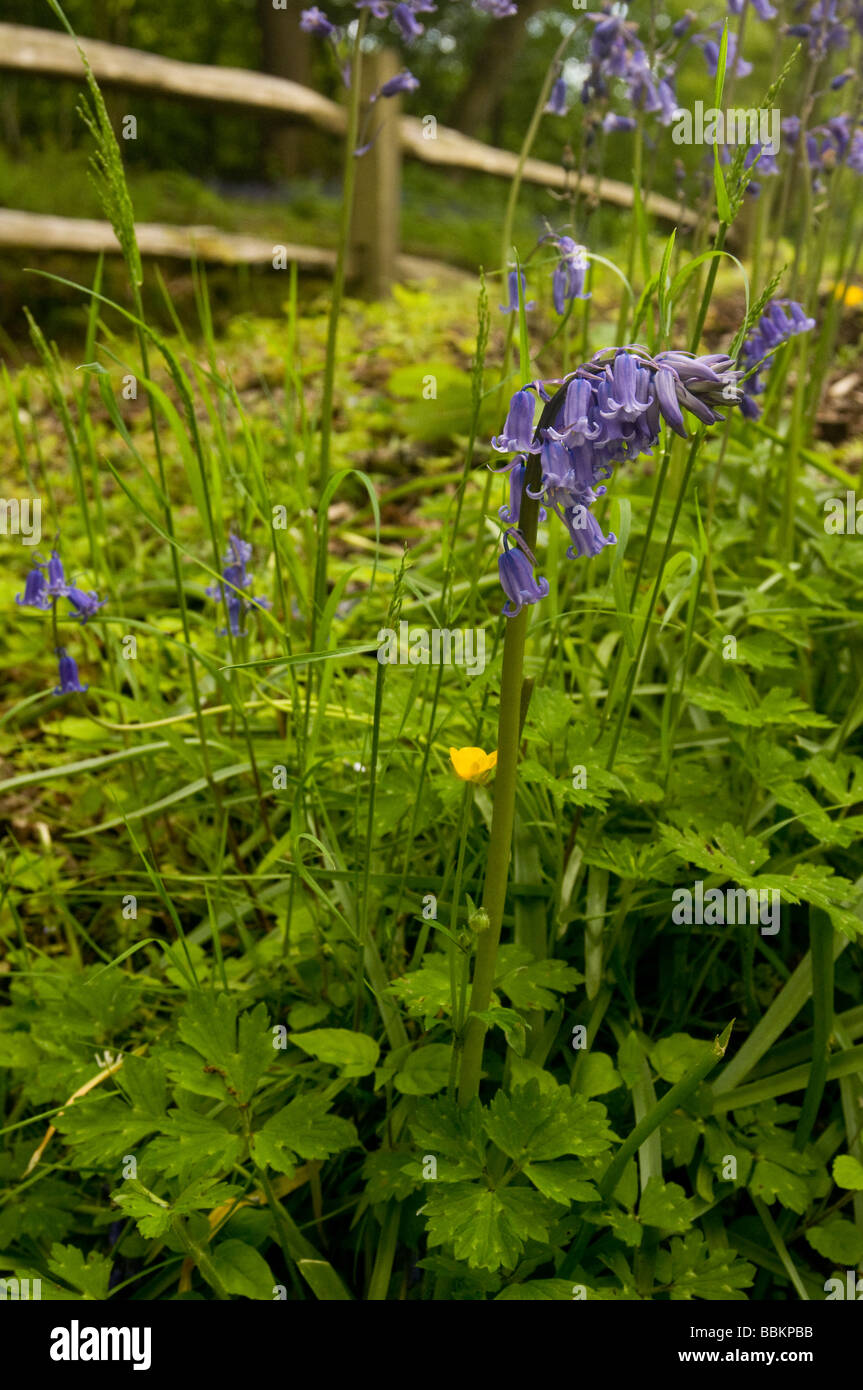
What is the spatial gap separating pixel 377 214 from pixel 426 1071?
5498 mm

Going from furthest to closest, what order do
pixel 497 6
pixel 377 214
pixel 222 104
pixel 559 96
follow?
pixel 222 104 → pixel 377 214 → pixel 559 96 → pixel 497 6

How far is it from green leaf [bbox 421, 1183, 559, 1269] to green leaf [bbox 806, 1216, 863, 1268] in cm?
44

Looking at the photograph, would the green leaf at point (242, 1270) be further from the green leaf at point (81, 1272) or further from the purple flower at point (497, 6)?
the purple flower at point (497, 6)

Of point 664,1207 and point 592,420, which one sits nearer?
point 592,420

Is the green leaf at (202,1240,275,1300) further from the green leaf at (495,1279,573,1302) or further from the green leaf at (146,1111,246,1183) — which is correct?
the green leaf at (495,1279,573,1302)

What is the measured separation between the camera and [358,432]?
3.79 m

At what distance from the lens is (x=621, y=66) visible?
2074mm

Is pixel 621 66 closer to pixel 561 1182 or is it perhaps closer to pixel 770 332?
pixel 770 332

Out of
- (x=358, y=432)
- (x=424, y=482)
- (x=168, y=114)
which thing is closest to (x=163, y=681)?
(x=424, y=482)

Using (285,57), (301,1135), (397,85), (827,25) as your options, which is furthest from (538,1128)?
(285,57)

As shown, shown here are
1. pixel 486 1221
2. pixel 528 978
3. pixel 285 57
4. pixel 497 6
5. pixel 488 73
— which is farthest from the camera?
pixel 488 73

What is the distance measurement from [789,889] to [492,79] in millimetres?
13876

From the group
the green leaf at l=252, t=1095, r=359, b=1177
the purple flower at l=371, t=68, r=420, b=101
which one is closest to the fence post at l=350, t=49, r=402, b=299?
the purple flower at l=371, t=68, r=420, b=101
